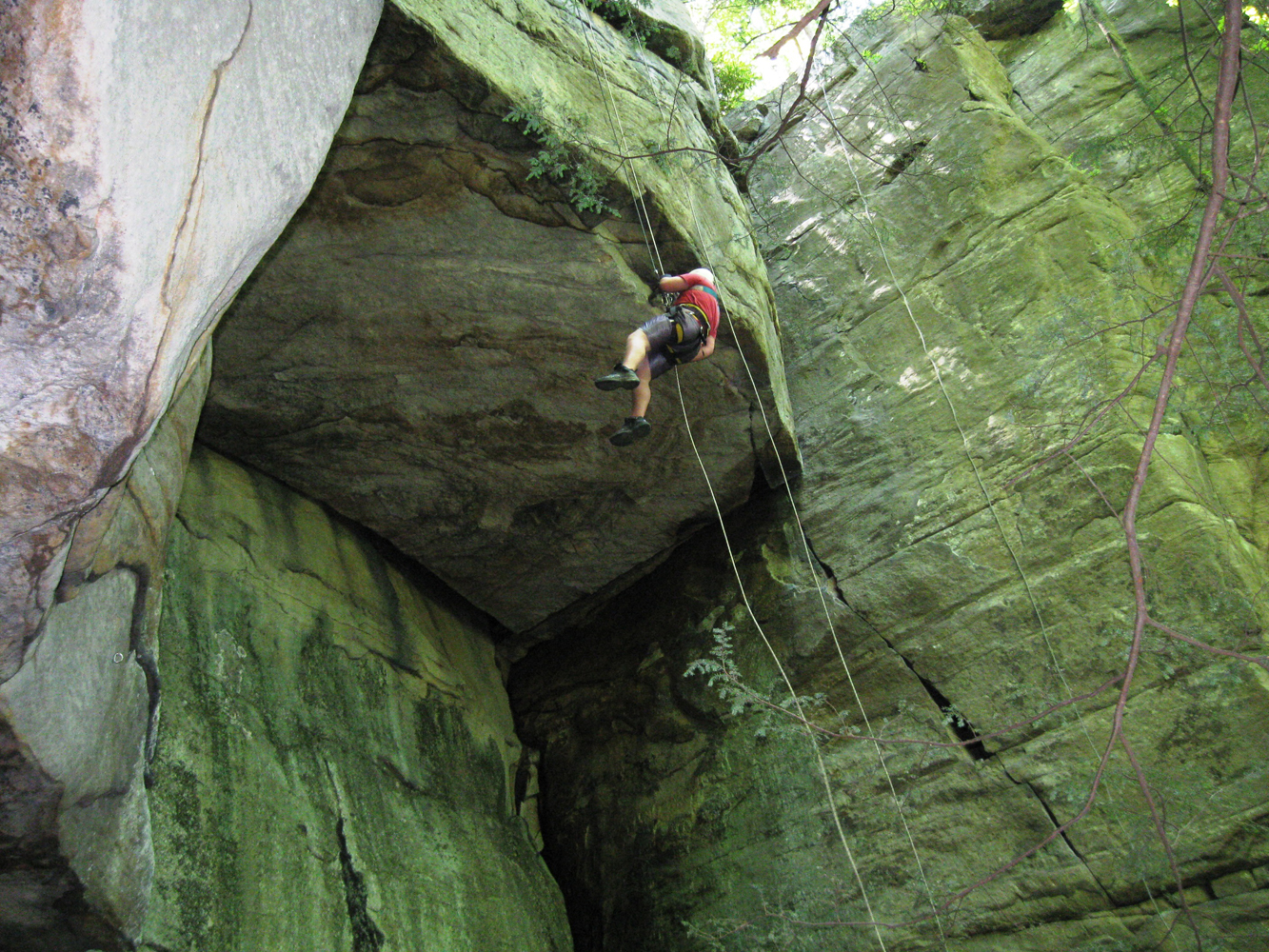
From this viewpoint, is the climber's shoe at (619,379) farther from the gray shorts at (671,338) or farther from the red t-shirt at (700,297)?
the red t-shirt at (700,297)

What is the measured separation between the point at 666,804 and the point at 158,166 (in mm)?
4344

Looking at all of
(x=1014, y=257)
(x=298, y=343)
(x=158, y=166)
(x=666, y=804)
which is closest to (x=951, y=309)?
(x=1014, y=257)

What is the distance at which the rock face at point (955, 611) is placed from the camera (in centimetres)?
387

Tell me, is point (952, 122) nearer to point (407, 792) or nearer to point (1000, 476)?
point (1000, 476)

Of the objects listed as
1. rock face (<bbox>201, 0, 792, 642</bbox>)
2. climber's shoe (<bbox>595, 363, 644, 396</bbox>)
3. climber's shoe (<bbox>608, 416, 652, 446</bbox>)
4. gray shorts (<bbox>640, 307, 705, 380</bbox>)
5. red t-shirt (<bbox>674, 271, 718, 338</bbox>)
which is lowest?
climber's shoe (<bbox>608, 416, 652, 446</bbox>)

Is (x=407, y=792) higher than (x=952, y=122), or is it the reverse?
(x=952, y=122)

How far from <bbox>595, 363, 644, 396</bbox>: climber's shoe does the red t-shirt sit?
0.66 m

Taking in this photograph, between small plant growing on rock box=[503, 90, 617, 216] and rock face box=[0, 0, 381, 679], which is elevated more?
small plant growing on rock box=[503, 90, 617, 216]

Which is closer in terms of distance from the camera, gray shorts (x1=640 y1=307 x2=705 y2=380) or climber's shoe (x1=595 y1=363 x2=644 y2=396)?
climber's shoe (x1=595 y1=363 x2=644 y2=396)

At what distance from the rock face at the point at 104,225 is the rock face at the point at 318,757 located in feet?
6.07

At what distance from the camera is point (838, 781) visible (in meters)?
4.58

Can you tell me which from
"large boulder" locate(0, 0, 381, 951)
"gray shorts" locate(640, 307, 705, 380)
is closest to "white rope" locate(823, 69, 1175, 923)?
"gray shorts" locate(640, 307, 705, 380)

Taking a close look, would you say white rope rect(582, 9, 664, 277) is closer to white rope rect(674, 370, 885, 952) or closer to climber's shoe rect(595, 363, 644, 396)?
white rope rect(674, 370, 885, 952)

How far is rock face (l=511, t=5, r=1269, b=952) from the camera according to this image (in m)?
3.87
